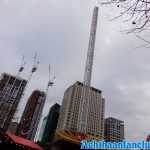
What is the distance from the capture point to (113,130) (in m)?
155

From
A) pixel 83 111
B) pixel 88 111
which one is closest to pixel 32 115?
pixel 83 111

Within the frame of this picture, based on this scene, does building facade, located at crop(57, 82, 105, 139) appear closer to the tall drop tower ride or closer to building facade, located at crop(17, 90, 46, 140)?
the tall drop tower ride

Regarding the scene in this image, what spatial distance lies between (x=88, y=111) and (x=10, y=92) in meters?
58.8

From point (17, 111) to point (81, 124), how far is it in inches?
1797

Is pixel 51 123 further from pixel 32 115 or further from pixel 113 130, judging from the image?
pixel 113 130

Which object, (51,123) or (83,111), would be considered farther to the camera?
(51,123)

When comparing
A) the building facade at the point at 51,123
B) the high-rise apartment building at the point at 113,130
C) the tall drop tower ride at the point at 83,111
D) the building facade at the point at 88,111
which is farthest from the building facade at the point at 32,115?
the high-rise apartment building at the point at 113,130

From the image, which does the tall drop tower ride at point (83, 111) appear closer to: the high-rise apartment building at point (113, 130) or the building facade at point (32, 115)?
the high-rise apartment building at point (113, 130)

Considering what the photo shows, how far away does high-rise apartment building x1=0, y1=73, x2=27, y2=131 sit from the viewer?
5295 inches

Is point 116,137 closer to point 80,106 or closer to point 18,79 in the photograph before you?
point 80,106

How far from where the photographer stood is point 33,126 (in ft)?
507

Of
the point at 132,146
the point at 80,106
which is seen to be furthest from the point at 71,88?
the point at 132,146

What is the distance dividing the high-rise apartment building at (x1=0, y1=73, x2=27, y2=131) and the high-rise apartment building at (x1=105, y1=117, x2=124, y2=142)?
7086 cm

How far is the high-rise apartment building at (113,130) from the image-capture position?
150 m
